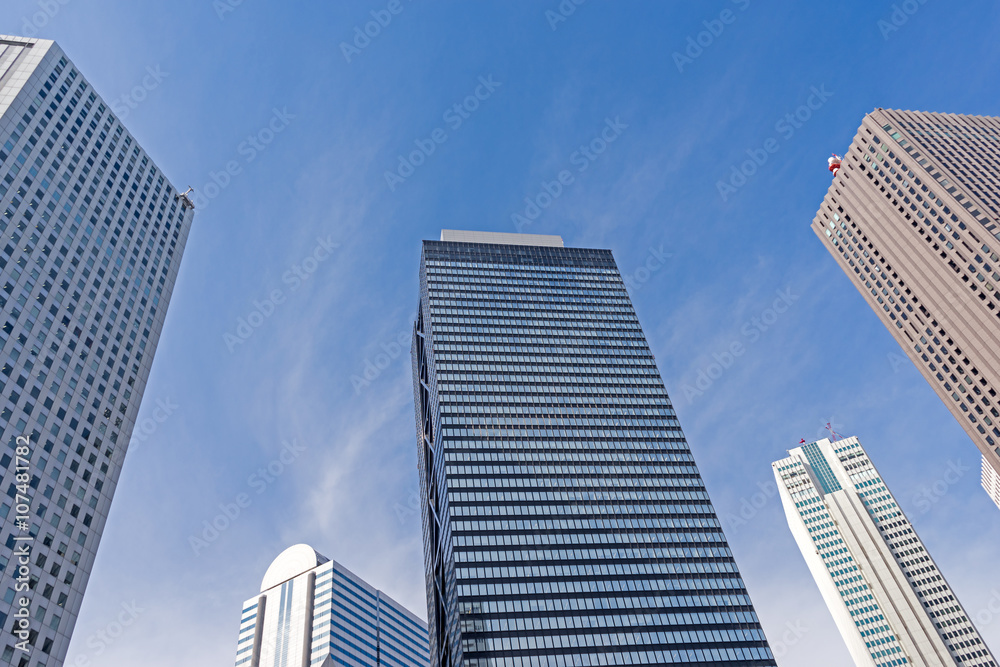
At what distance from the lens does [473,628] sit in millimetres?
98562

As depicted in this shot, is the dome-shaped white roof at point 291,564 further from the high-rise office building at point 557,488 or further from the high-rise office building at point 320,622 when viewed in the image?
the high-rise office building at point 557,488

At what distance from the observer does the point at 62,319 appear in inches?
3329

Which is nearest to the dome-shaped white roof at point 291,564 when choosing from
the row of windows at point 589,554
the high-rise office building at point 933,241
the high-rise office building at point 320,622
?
the high-rise office building at point 320,622

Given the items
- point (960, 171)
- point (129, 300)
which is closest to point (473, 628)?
point (129, 300)

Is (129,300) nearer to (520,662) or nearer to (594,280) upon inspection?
(520,662)

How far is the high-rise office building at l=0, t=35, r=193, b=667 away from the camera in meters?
69.3

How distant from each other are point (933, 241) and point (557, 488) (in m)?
84.4

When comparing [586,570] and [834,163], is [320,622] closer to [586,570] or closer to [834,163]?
[586,570]

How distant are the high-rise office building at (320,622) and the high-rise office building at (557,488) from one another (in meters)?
32.9

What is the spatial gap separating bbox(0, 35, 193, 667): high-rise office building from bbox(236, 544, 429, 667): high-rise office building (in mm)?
93139

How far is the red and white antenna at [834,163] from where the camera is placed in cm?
14871

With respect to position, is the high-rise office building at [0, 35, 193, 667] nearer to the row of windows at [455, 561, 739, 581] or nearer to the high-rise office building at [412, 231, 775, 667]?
the high-rise office building at [412, 231, 775, 667]

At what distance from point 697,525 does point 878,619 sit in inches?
4878

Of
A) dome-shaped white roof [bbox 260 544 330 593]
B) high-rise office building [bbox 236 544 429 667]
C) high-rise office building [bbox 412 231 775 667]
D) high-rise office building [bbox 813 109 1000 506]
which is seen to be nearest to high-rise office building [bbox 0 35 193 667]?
high-rise office building [bbox 412 231 775 667]
